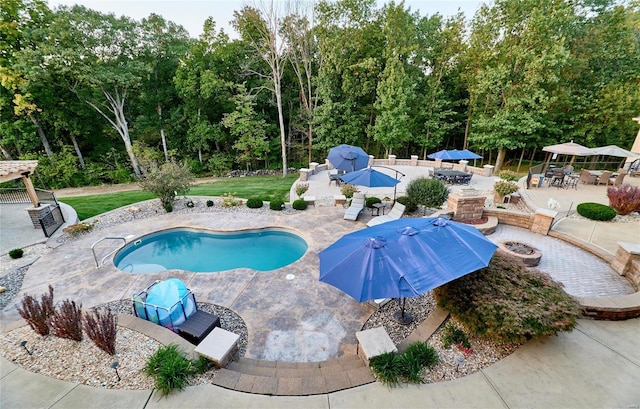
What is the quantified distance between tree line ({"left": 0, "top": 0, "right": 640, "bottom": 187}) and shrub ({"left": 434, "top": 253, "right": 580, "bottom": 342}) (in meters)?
18.2

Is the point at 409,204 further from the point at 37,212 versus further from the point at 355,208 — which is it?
the point at 37,212

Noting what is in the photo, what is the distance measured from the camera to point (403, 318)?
5.75m

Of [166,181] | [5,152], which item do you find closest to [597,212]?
[166,181]

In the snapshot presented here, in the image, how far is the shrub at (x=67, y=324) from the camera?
466 centimetres

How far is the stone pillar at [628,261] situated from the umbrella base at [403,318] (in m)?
5.48

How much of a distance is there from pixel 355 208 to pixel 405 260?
7309mm

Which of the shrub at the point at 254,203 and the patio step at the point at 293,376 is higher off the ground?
the shrub at the point at 254,203

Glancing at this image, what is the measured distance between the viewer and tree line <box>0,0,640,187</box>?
Result: 1917cm

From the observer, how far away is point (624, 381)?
402 centimetres

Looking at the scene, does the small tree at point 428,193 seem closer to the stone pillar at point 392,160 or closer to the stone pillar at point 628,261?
the stone pillar at point 628,261

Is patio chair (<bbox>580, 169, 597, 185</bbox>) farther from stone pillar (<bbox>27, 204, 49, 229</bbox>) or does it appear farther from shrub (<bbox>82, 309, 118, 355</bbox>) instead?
stone pillar (<bbox>27, 204, 49, 229</bbox>)

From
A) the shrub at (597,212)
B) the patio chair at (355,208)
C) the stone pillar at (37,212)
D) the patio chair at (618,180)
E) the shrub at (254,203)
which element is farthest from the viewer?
the patio chair at (618,180)

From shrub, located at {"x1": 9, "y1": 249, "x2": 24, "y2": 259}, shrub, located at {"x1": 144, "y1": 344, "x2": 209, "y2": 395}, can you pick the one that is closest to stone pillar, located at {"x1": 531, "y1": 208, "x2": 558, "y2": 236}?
shrub, located at {"x1": 144, "y1": 344, "x2": 209, "y2": 395}

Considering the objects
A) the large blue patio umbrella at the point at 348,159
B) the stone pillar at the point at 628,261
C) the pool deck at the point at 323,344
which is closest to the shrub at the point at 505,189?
the pool deck at the point at 323,344
